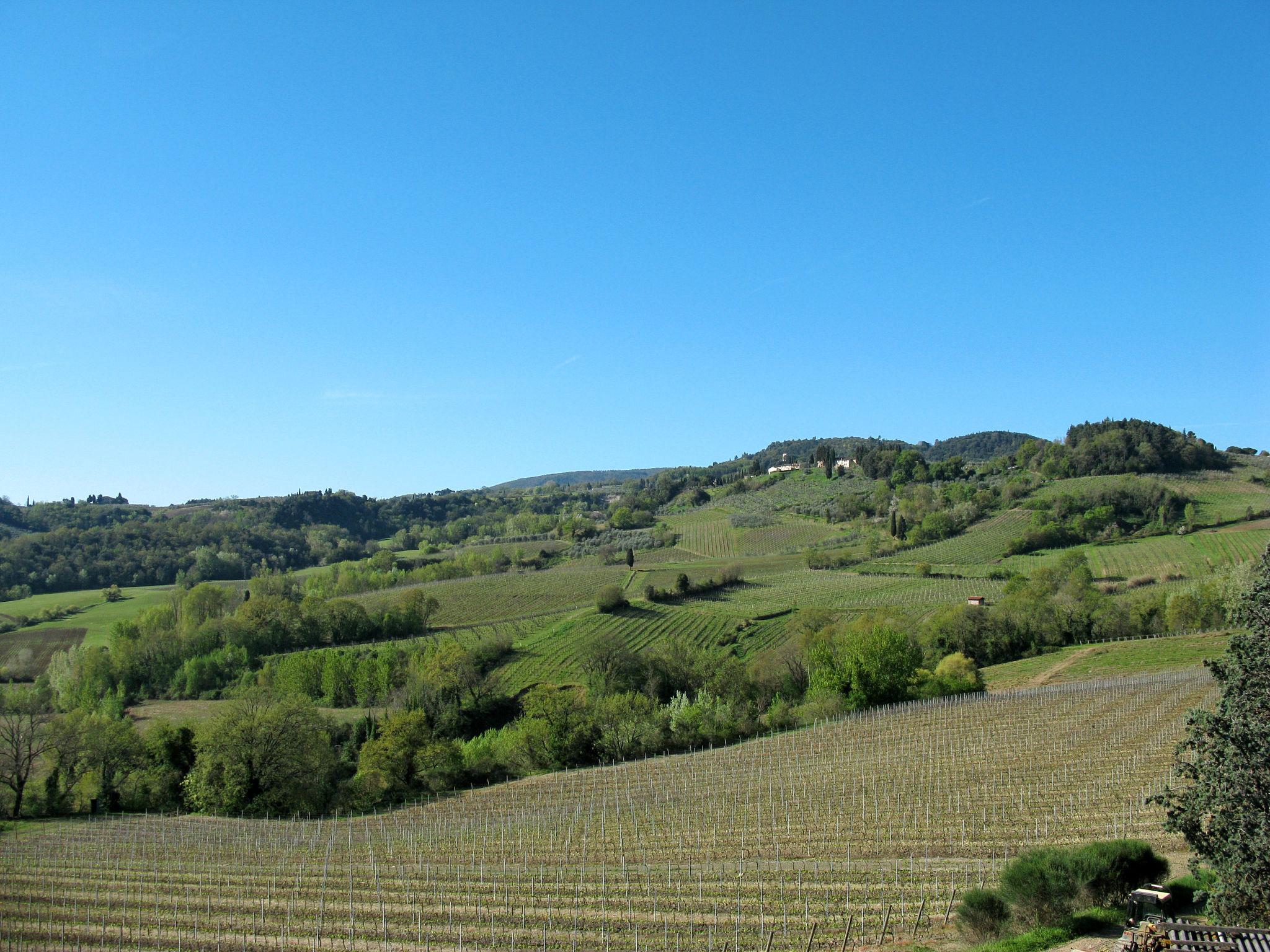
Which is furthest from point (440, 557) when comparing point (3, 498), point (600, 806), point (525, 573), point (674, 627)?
point (600, 806)

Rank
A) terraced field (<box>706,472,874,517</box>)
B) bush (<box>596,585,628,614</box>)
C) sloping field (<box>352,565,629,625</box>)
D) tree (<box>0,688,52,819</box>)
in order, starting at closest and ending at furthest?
tree (<box>0,688,52,819</box>)
bush (<box>596,585,628,614</box>)
sloping field (<box>352,565,629,625</box>)
terraced field (<box>706,472,874,517</box>)

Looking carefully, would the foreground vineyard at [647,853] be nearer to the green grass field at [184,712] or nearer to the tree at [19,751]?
the tree at [19,751]

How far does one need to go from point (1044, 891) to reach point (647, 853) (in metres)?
13.2

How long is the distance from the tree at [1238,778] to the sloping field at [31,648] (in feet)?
329

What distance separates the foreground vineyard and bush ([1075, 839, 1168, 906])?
3.26 meters

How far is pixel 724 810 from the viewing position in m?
32.3

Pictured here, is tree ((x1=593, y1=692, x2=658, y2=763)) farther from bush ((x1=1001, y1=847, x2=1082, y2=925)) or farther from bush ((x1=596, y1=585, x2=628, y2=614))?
bush ((x1=1001, y1=847, x2=1082, y2=925))

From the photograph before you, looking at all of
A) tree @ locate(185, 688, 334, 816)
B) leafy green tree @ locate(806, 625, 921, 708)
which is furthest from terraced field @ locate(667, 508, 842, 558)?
tree @ locate(185, 688, 334, 816)

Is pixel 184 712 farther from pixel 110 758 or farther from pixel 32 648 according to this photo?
pixel 32 648

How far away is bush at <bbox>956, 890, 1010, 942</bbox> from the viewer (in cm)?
1662

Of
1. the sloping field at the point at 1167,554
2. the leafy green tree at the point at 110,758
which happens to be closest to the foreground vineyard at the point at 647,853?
the leafy green tree at the point at 110,758

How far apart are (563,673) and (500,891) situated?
49.2 metres

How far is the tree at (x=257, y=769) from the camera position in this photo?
47.9 meters

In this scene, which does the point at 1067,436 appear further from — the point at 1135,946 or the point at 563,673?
the point at 1135,946
